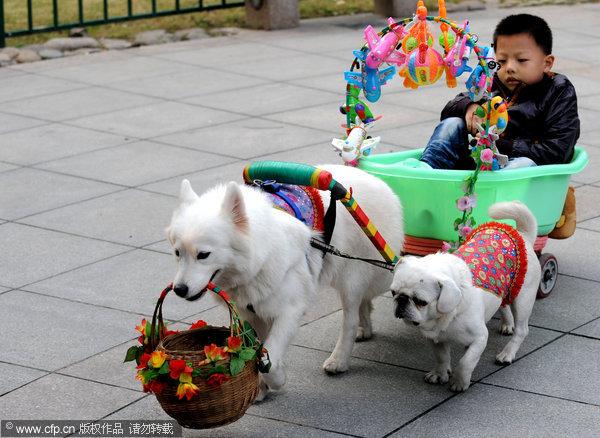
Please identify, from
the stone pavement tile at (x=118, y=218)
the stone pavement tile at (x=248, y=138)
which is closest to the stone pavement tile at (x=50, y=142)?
the stone pavement tile at (x=248, y=138)

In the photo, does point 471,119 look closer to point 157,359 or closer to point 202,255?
point 202,255

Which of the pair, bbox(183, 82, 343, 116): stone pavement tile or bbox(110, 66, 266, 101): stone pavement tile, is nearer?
bbox(183, 82, 343, 116): stone pavement tile

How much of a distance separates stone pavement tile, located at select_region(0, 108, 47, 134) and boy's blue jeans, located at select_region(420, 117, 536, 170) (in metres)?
5.19

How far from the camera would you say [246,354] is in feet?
13.7

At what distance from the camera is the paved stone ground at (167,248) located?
4.73m

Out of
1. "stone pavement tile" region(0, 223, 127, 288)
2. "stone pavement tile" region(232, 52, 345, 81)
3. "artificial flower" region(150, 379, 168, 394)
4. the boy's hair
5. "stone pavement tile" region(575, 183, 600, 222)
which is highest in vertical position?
the boy's hair

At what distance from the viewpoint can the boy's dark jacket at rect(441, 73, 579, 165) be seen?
5.86 m

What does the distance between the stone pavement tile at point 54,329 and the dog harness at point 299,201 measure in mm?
1324

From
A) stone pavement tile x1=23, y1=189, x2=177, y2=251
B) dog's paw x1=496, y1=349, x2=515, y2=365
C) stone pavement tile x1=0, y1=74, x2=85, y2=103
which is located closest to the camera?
dog's paw x1=496, y1=349, x2=515, y2=365

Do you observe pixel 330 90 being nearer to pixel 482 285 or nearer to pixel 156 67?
pixel 156 67

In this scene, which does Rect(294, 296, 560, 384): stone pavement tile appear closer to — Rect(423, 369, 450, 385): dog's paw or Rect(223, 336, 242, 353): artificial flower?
Rect(423, 369, 450, 385): dog's paw

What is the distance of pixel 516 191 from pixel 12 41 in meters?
10.3

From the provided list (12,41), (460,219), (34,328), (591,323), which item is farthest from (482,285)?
(12,41)

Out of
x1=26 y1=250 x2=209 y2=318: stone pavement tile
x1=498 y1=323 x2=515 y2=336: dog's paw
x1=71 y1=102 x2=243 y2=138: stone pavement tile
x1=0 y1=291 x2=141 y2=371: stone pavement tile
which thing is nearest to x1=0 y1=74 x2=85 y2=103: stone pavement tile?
x1=71 y1=102 x2=243 y2=138: stone pavement tile
